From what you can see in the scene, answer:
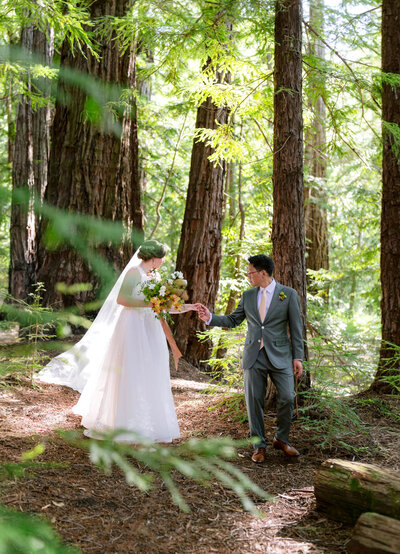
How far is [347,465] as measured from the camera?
13.2 feet

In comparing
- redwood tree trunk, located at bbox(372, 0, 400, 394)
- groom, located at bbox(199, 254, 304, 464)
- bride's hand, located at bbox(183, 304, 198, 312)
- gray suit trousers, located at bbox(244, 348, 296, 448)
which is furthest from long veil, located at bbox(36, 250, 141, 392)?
redwood tree trunk, located at bbox(372, 0, 400, 394)

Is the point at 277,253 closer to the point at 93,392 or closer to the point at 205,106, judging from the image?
the point at 93,392

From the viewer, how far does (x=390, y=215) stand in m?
7.68

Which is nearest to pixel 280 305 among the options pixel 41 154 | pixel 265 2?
pixel 265 2

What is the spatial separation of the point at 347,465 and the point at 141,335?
2651 mm

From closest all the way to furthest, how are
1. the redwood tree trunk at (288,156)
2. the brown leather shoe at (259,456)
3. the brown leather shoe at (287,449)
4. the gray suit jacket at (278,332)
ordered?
the brown leather shoe at (259,456) → the brown leather shoe at (287,449) → the gray suit jacket at (278,332) → the redwood tree trunk at (288,156)

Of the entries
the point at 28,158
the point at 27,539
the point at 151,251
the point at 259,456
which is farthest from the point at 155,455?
the point at 28,158

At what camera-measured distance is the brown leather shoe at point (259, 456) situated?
210 inches

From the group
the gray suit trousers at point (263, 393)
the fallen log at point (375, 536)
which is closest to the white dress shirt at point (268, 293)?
the gray suit trousers at point (263, 393)

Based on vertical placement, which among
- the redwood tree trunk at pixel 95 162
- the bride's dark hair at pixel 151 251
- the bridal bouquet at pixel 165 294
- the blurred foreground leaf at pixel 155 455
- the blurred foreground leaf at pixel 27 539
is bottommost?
the blurred foreground leaf at pixel 27 539

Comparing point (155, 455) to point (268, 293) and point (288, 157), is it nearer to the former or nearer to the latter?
point (268, 293)

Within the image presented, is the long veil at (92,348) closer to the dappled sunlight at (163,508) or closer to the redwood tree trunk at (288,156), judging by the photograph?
the dappled sunlight at (163,508)

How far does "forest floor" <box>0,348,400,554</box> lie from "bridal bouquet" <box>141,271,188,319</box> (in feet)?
5.12

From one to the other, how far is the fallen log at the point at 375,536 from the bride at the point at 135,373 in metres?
2.77
